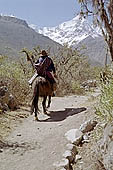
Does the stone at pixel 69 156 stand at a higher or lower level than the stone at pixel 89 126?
lower

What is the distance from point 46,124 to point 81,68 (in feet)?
51.3

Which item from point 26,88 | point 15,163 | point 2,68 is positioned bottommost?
point 15,163

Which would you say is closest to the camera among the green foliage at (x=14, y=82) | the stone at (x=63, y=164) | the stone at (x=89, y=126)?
the stone at (x=63, y=164)

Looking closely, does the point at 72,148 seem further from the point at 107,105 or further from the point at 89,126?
the point at 107,105

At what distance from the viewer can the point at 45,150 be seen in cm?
526

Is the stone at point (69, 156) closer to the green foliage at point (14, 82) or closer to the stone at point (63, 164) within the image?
the stone at point (63, 164)

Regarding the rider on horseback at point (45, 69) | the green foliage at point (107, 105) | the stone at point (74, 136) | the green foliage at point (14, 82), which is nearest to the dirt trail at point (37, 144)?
the stone at point (74, 136)

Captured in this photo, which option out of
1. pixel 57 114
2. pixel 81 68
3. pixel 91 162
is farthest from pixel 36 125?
pixel 81 68

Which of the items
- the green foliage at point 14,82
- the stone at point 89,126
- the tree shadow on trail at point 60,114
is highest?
the green foliage at point 14,82

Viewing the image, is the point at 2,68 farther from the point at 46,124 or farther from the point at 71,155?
the point at 71,155

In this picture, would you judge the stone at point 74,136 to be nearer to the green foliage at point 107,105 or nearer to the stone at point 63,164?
the stone at point 63,164

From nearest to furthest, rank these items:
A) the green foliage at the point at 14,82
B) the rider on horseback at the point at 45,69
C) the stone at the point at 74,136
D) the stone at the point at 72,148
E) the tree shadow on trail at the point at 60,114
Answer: the stone at the point at 72,148 → the stone at the point at 74,136 → the tree shadow on trail at the point at 60,114 → the rider on horseback at the point at 45,69 → the green foliage at the point at 14,82

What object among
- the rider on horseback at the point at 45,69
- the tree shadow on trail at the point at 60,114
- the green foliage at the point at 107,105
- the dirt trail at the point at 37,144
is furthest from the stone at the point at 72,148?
the rider on horseback at the point at 45,69

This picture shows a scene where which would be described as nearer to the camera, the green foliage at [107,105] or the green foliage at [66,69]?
the green foliage at [107,105]
